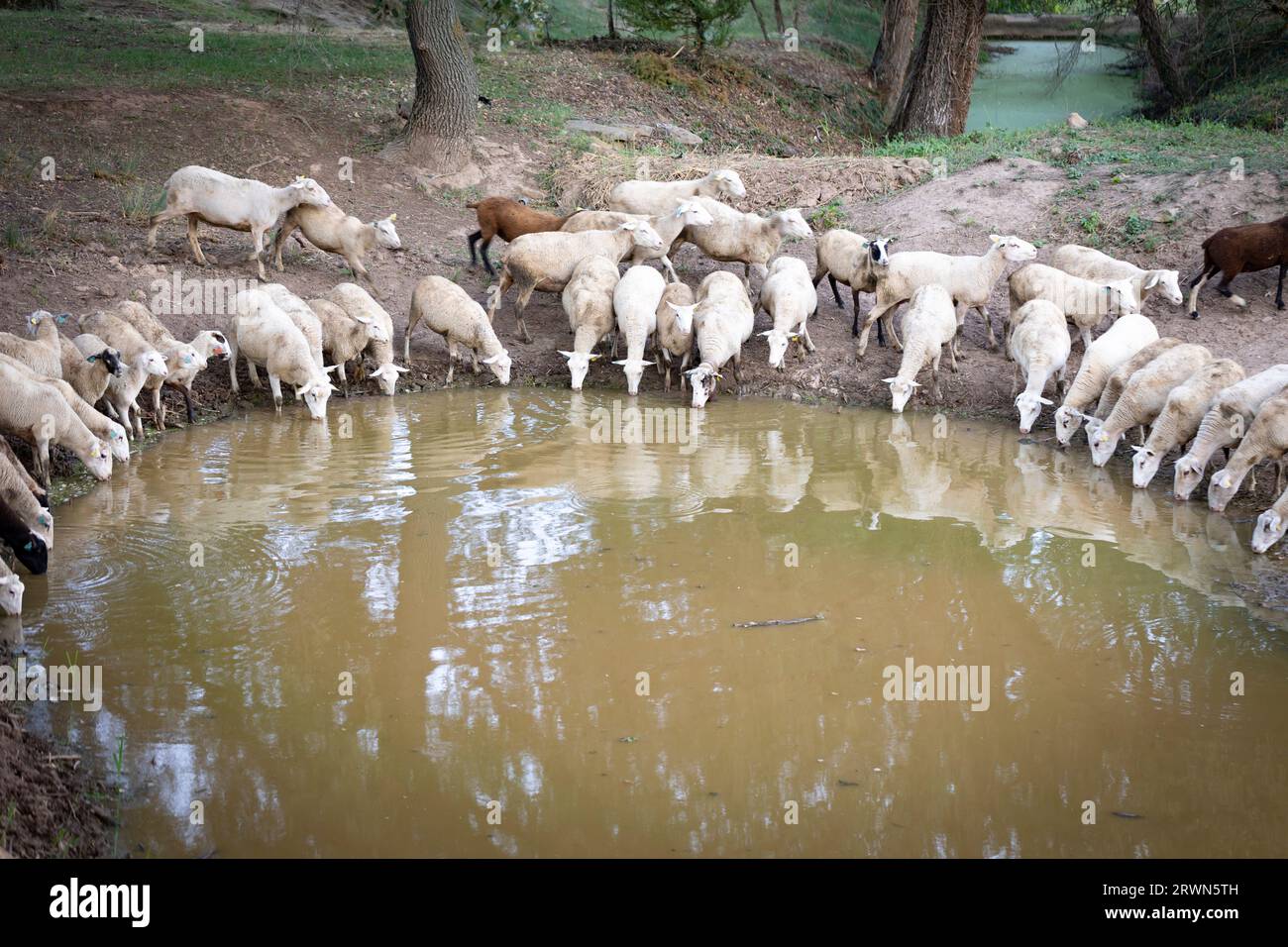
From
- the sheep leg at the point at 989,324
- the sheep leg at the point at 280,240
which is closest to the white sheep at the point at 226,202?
the sheep leg at the point at 280,240

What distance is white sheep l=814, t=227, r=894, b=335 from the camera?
12.3m

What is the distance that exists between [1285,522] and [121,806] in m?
7.41

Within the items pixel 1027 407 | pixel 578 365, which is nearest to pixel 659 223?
pixel 578 365

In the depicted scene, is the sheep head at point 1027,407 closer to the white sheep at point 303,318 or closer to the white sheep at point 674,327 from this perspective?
the white sheep at point 674,327

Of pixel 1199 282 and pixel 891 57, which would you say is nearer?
pixel 1199 282

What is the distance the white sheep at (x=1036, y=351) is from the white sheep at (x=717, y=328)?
8.88ft

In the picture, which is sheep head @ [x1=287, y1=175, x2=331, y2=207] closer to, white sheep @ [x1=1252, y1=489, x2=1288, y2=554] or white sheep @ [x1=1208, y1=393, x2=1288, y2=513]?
white sheep @ [x1=1208, y1=393, x2=1288, y2=513]

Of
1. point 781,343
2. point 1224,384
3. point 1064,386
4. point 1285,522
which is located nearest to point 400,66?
point 781,343

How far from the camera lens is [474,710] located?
18.8 feet

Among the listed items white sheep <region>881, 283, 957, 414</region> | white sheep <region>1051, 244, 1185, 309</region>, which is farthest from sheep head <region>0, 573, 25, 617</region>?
white sheep <region>1051, 244, 1185, 309</region>

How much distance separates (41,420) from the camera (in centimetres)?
863

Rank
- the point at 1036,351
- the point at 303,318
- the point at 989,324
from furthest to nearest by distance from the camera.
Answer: the point at 989,324
the point at 303,318
the point at 1036,351

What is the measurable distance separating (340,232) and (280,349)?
273 centimetres

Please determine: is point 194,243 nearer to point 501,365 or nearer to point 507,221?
point 507,221
